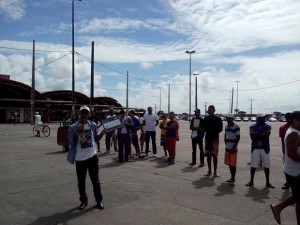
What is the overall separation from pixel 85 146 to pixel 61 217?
4.13 feet

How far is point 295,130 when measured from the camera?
5027mm

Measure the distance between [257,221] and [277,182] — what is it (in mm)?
3538

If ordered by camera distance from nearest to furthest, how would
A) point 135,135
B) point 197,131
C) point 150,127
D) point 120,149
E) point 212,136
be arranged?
point 212,136 → point 197,131 → point 120,149 → point 135,135 → point 150,127

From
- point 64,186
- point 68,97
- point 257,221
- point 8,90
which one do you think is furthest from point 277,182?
point 68,97

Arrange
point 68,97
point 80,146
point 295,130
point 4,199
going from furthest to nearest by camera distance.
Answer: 1. point 68,97
2. point 4,199
3. point 80,146
4. point 295,130

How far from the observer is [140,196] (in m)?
7.34

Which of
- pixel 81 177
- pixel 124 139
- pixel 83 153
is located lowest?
pixel 81 177

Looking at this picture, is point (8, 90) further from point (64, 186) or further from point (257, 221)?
point (257, 221)

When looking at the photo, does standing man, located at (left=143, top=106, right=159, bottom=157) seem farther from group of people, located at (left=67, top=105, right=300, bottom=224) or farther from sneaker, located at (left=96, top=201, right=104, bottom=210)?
sneaker, located at (left=96, top=201, right=104, bottom=210)

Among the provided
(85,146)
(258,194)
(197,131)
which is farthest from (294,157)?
(197,131)

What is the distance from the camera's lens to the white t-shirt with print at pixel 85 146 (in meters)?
6.45

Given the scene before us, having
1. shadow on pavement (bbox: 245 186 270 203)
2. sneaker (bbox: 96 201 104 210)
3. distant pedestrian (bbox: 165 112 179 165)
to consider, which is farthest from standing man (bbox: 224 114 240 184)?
sneaker (bbox: 96 201 104 210)

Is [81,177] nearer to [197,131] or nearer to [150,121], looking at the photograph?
[197,131]

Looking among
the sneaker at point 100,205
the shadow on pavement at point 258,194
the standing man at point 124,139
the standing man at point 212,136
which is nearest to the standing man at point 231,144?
the standing man at point 212,136
